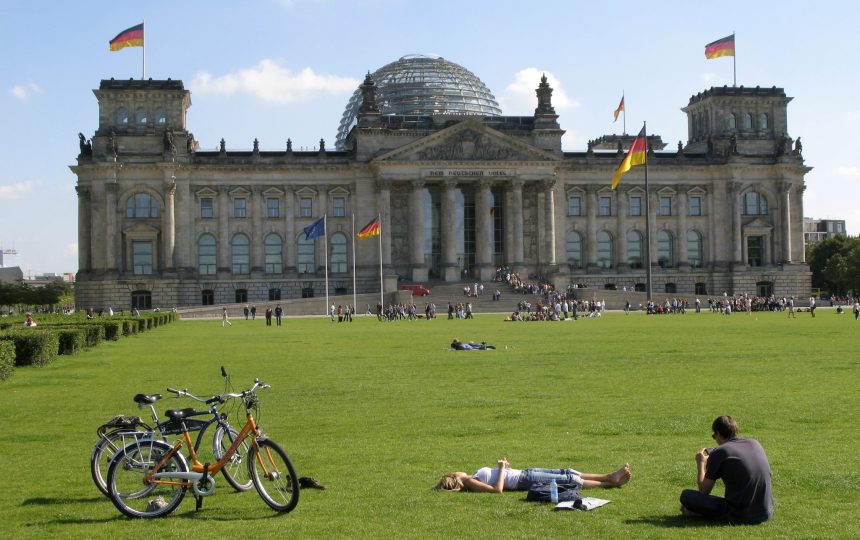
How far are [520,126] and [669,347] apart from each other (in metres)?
A: 75.3

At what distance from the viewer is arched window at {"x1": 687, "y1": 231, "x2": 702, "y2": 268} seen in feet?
393

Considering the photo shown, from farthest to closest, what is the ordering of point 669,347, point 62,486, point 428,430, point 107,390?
point 669,347 → point 107,390 → point 428,430 → point 62,486

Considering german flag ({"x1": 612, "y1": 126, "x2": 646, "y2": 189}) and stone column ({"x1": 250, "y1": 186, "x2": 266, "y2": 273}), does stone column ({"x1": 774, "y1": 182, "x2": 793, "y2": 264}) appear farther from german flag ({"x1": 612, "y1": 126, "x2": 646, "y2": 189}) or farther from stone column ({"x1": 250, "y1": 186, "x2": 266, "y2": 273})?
stone column ({"x1": 250, "y1": 186, "x2": 266, "y2": 273})

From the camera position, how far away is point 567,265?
11406cm

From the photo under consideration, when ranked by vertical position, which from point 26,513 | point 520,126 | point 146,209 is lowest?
point 26,513

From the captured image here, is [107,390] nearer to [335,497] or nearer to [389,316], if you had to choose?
[335,497]

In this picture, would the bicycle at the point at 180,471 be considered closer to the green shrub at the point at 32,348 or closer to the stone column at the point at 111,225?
the green shrub at the point at 32,348

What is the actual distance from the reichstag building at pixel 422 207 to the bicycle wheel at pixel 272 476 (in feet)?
308

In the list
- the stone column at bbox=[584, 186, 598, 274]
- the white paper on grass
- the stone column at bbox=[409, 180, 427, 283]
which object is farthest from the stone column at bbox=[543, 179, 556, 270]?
the white paper on grass

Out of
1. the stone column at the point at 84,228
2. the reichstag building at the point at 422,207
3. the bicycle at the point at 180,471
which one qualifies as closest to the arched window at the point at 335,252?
the reichstag building at the point at 422,207

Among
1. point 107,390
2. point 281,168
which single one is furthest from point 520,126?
point 107,390

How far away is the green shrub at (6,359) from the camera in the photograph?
31875mm

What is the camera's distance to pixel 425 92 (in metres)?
128

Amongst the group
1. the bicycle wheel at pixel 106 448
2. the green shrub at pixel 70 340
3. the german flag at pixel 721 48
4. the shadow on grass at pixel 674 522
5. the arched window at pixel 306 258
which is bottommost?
the shadow on grass at pixel 674 522
